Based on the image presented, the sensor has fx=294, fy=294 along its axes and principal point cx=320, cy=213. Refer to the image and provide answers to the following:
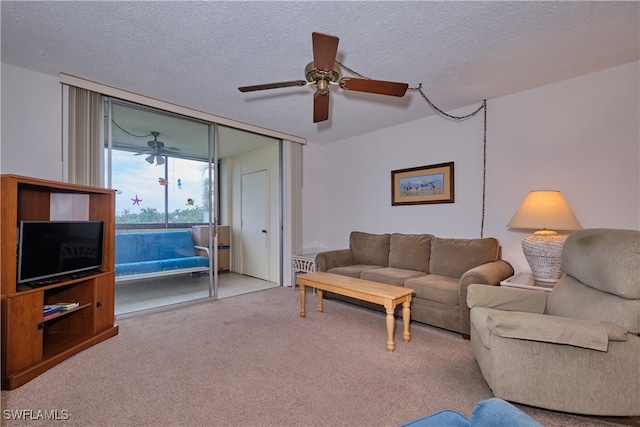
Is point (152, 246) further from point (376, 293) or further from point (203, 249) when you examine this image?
point (376, 293)

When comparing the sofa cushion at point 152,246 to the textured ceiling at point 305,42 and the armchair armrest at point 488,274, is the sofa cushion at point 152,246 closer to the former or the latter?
the textured ceiling at point 305,42

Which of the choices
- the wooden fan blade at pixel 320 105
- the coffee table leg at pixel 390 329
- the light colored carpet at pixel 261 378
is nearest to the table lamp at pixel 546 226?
the light colored carpet at pixel 261 378

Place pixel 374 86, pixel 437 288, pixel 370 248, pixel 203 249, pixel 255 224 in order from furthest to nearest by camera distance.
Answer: pixel 255 224, pixel 370 248, pixel 203 249, pixel 437 288, pixel 374 86

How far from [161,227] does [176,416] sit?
236 cm

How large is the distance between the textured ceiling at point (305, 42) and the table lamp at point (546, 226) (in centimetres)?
117

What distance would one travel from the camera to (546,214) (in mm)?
2521

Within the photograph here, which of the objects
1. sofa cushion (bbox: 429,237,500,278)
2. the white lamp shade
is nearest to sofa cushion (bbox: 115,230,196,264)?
sofa cushion (bbox: 429,237,500,278)

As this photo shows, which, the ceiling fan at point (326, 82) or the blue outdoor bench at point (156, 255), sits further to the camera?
the blue outdoor bench at point (156, 255)

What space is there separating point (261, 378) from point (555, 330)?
1.75 metres

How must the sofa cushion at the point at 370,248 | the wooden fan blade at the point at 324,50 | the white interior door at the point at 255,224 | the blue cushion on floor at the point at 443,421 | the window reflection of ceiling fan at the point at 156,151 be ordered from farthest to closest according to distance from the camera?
the white interior door at the point at 255,224
the sofa cushion at the point at 370,248
the window reflection of ceiling fan at the point at 156,151
the wooden fan blade at the point at 324,50
the blue cushion on floor at the point at 443,421

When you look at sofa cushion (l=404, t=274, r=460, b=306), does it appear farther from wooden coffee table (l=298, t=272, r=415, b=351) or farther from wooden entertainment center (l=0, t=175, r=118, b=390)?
wooden entertainment center (l=0, t=175, r=118, b=390)

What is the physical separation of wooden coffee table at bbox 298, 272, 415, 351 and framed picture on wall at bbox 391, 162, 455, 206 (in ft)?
5.03

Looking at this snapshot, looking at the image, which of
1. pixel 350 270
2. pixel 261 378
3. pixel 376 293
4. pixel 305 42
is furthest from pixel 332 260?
pixel 305 42

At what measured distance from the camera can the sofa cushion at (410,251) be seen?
11.6 ft
